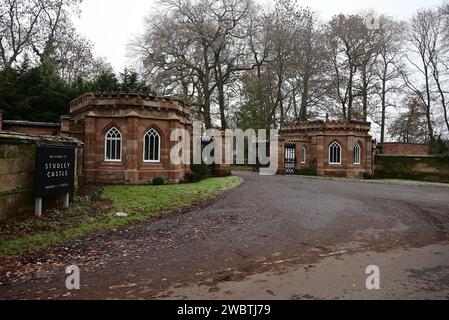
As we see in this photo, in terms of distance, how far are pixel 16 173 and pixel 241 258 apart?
683 centimetres

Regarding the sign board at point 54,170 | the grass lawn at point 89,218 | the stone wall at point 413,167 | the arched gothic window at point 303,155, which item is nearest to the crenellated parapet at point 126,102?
the grass lawn at point 89,218

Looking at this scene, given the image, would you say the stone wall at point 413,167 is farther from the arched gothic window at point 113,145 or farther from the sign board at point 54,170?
the sign board at point 54,170

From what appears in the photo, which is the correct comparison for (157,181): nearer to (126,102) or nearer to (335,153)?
(126,102)

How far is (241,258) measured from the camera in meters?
6.68

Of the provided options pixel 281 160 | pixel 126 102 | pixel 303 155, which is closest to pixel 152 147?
pixel 126 102

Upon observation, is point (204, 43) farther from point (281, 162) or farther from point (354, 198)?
point (354, 198)

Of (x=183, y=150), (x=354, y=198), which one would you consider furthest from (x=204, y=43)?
(x=354, y=198)

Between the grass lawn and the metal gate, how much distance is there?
63.8ft

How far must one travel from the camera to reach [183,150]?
2300 cm

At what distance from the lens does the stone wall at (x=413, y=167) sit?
2894 centimetres

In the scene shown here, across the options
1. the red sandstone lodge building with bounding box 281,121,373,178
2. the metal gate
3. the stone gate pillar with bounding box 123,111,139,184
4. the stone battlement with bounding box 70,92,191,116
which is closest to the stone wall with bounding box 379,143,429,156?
the red sandstone lodge building with bounding box 281,121,373,178

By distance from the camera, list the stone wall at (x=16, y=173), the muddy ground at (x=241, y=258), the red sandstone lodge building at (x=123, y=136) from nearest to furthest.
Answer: the muddy ground at (x=241, y=258) → the stone wall at (x=16, y=173) → the red sandstone lodge building at (x=123, y=136)

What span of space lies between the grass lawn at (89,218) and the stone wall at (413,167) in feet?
71.1
